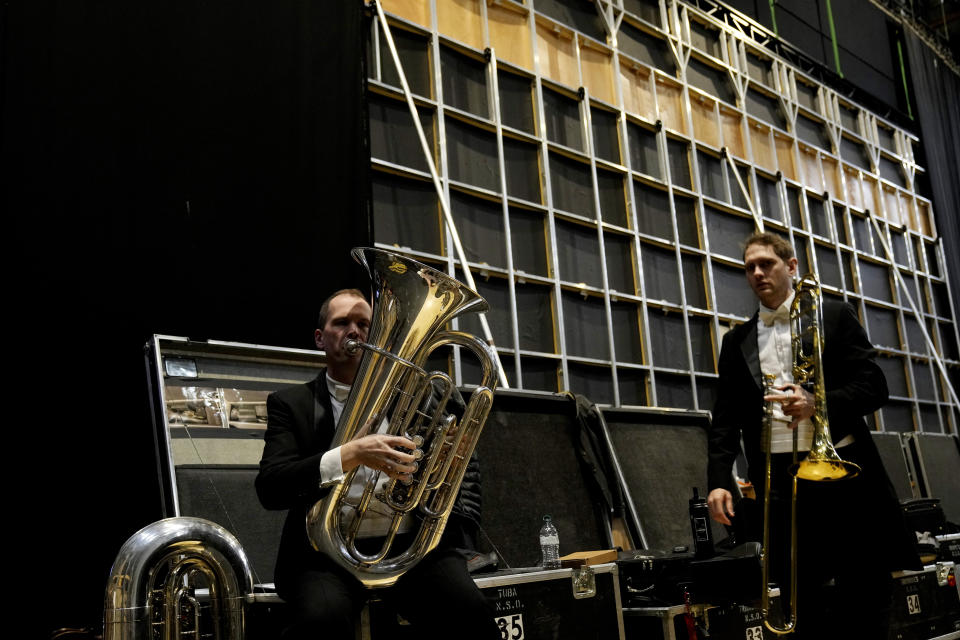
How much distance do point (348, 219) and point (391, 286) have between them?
75.3 inches

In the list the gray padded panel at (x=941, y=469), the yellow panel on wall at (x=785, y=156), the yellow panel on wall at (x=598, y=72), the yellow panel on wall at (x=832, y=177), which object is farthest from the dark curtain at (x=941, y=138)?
the yellow panel on wall at (x=598, y=72)

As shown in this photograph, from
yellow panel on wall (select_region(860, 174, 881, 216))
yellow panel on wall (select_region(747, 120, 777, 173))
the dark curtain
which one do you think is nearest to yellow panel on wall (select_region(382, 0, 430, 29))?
yellow panel on wall (select_region(747, 120, 777, 173))

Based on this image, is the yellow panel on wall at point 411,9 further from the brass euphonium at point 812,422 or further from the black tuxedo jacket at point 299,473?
the brass euphonium at point 812,422

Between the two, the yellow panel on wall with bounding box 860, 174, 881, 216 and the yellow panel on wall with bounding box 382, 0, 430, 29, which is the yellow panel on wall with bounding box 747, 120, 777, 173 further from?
the yellow panel on wall with bounding box 382, 0, 430, 29

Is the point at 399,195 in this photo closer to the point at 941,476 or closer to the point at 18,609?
the point at 18,609

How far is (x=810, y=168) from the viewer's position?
779 cm

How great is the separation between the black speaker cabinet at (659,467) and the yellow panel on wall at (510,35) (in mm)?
2432

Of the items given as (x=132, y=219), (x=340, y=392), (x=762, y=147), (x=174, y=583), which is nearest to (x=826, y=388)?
(x=340, y=392)

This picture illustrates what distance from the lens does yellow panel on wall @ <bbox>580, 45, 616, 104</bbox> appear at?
6109mm

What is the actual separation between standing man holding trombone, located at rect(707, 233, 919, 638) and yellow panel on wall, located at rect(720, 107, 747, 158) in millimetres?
4481

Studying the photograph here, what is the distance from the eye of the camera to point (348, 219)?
4.20 metres

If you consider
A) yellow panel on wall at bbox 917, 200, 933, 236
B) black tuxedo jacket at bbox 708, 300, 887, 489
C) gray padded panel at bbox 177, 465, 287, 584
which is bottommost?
gray padded panel at bbox 177, 465, 287, 584

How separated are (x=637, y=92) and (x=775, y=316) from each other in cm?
395

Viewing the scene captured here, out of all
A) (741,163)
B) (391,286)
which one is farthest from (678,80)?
(391,286)
